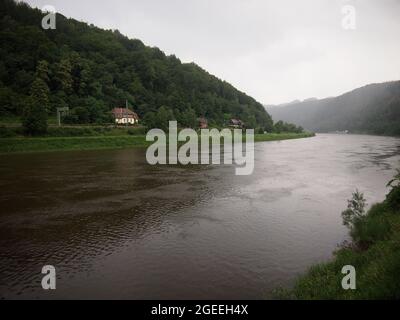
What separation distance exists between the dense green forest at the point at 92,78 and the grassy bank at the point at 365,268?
2322 inches

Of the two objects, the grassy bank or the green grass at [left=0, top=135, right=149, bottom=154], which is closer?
the grassy bank

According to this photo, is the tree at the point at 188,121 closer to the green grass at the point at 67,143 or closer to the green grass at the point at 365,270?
the green grass at the point at 67,143

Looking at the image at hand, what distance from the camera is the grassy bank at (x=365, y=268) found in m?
7.54

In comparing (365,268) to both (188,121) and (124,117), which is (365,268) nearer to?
(124,117)

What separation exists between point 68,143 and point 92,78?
69012 millimetres

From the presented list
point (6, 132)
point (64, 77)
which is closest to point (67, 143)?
point (6, 132)

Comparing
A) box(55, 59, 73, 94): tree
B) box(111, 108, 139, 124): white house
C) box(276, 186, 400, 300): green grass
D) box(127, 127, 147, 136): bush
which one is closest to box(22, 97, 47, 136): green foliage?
box(127, 127, 147, 136): bush

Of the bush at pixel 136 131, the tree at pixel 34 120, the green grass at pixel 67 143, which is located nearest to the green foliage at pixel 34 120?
the tree at pixel 34 120

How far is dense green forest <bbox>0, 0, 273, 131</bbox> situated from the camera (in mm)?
85188

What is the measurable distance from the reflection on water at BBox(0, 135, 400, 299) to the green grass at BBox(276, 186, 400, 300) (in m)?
1.05

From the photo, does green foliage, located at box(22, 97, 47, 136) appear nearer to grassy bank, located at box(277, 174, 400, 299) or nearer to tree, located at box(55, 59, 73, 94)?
tree, located at box(55, 59, 73, 94)

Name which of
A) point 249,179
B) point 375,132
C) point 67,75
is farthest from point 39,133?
point 375,132

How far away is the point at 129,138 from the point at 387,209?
58398 millimetres
